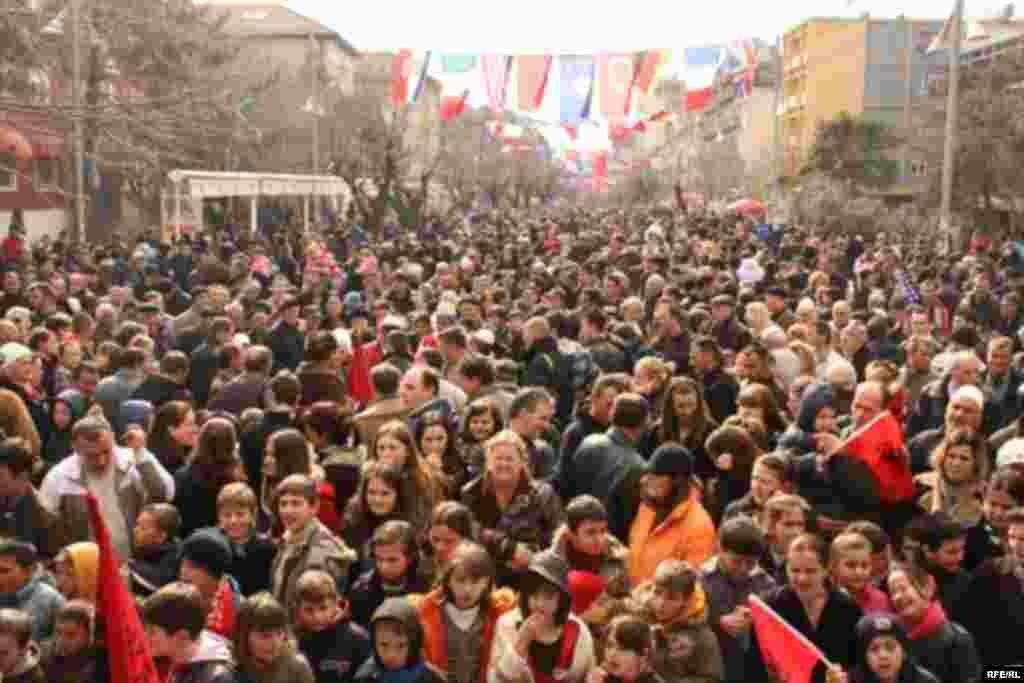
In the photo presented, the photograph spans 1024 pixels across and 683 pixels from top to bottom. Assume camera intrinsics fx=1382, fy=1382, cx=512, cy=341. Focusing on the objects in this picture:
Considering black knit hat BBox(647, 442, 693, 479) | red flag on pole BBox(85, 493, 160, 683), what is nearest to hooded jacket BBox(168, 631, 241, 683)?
red flag on pole BBox(85, 493, 160, 683)

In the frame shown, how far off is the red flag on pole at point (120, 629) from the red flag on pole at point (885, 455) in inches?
134

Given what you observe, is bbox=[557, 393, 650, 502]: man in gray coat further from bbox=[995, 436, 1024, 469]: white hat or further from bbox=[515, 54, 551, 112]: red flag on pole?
bbox=[515, 54, 551, 112]: red flag on pole

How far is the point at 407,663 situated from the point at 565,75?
3742 cm

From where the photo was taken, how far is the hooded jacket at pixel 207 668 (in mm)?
4320

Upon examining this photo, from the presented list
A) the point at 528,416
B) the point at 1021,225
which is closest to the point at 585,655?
the point at 528,416

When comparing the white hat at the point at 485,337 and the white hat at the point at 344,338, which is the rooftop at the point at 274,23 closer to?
the white hat at the point at 344,338

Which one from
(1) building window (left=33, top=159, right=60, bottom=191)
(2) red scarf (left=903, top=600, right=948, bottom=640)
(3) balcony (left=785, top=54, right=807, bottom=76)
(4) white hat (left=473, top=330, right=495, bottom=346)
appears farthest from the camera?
(3) balcony (left=785, top=54, right=807, bottom=76)

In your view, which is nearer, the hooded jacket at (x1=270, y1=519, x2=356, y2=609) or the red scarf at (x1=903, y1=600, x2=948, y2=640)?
the red scarf at (x1=903, y1=600, x2=948, y2=640)

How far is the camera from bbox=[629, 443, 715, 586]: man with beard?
5.58 metres

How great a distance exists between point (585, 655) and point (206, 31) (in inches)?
1343

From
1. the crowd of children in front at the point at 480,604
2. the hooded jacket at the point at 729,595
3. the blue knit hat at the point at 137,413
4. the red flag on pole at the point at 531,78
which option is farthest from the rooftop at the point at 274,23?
the hooded jacket at the point at 729,595

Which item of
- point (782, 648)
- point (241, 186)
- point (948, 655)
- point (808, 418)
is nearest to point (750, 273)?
point (808, 418)

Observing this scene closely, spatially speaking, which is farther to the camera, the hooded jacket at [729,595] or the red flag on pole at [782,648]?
the hooded jacket at [729,595]

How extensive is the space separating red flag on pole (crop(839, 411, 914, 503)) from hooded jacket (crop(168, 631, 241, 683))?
3131mm
